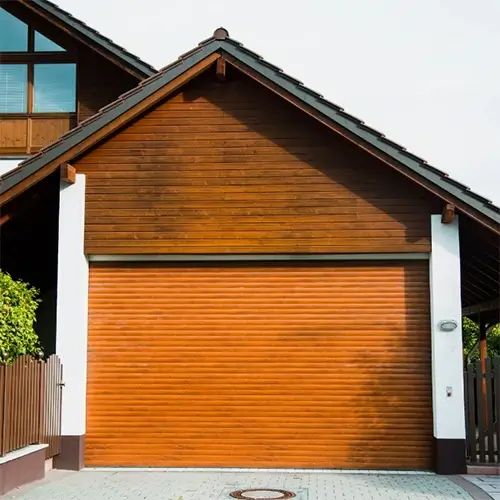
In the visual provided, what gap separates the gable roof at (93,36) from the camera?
655 inches

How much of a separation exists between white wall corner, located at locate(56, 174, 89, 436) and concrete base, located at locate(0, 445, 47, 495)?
4.17 ft

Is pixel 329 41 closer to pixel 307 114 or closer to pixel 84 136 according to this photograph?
pixel 307 114

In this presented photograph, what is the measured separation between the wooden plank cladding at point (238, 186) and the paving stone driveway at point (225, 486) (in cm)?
361

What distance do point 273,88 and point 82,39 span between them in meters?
5.45

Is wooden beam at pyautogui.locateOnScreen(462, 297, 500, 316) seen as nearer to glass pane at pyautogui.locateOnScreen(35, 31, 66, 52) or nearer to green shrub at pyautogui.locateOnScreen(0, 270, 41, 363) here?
green shrub at pyautogui.locateOnScreen(0, 270, 41, 363)

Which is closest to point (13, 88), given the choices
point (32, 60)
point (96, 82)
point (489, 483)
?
point (32, 60)

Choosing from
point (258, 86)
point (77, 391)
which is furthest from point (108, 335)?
point (258, 86)

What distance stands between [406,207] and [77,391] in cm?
619

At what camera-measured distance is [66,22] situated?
17312 mm

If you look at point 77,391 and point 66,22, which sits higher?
point 66,22

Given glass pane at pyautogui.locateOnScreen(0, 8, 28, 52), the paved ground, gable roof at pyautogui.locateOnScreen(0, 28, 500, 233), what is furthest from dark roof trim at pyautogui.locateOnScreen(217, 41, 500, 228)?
glass pane at pyautogui.locateOnScreen(0, 8, 28, 52)

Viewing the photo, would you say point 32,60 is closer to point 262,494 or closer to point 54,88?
point 54,88

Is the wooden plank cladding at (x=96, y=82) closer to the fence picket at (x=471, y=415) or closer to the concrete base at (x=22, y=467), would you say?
the concrete base at (x=22, y=467)

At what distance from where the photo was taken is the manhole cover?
437 inches
